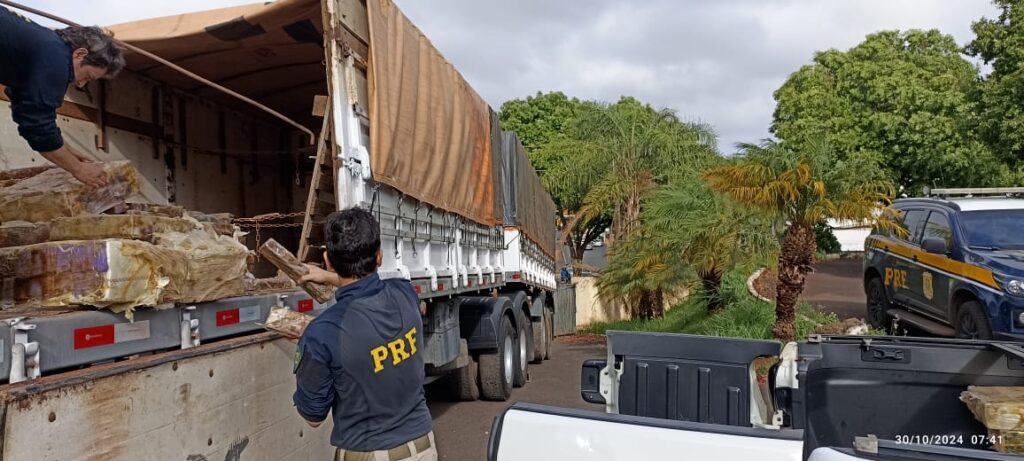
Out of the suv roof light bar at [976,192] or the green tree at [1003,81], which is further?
the green tree at [1003,81]

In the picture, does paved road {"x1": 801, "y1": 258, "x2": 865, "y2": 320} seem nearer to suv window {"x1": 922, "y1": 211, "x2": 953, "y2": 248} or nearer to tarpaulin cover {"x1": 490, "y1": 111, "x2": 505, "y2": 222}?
suv window {"x1": 922, "y1": 211, "x2": 953, "y2": 248}

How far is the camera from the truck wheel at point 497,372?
855cm

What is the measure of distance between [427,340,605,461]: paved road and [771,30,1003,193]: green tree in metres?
15.0

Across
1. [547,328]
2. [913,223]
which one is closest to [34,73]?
[913,223]

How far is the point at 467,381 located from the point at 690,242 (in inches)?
231

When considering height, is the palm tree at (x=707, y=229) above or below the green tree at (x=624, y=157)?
below

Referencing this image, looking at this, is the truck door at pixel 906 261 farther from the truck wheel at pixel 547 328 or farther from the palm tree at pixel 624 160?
the palm tree at pixel 624 160

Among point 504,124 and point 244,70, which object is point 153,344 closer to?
point 244,70

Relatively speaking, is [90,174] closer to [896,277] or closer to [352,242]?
[352,242]

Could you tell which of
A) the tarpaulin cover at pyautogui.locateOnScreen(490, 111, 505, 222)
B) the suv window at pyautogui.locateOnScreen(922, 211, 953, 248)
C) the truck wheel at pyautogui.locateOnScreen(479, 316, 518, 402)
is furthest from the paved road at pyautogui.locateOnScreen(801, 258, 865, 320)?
the truck wheel at pyautogui.locateOnScreen(479, 316, 518, 402)

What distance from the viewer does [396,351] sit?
282 cm

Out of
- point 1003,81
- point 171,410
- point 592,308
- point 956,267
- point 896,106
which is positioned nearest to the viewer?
point 171,410

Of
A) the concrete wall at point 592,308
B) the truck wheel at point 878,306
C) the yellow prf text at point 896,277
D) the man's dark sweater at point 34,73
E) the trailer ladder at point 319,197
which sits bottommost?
the concrete wall at point 592,308

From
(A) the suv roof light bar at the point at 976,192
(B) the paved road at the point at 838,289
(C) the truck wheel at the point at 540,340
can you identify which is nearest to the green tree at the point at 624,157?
(B) the paved road at the point at 838,289
